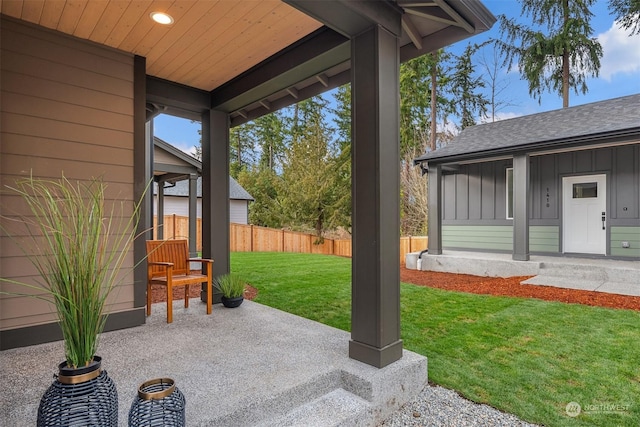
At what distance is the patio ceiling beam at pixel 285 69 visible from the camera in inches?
108

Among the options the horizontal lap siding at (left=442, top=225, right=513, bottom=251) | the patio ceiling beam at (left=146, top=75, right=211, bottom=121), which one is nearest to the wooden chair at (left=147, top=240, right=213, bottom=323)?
the patio ceiling beam at (left=146, top=75, right=211, bottom=121)

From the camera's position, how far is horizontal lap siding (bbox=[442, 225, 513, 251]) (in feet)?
26.4

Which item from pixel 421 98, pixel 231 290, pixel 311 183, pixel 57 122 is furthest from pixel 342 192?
pixel 57 122

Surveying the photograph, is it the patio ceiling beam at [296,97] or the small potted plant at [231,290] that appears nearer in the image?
the patio ceiling beam at [296,97]

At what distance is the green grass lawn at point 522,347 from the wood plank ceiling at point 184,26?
9.67ft

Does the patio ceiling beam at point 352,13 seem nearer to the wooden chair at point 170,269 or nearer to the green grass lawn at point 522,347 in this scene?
the wooden chair at point 170,269

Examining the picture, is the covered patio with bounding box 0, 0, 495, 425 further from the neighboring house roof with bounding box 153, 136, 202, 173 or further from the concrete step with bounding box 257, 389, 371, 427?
the neighboring house roof with bounding box 153, 136, 202, 173

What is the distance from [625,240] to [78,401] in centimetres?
855

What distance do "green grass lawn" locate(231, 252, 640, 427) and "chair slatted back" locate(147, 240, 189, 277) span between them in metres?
1.40

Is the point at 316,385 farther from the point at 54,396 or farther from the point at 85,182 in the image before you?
the point at 85,182

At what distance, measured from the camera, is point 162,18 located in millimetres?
2631

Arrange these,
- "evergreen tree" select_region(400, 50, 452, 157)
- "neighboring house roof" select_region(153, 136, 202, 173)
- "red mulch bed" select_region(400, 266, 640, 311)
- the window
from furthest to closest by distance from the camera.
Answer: "evergreen tree" select_region(400, 50, 452, 157) → "neighboring house roof" select_region(153, 136, 202, 173) → the window → "red mulch bed" select_region(400, 266, 640, 311)

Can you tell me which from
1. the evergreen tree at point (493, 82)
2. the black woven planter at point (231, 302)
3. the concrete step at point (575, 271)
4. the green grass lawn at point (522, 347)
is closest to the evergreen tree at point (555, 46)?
the evergreen tree at point (493, 82)

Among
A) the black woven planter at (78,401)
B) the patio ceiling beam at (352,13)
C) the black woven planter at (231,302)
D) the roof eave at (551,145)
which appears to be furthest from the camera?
the roof eave at (551,145)
